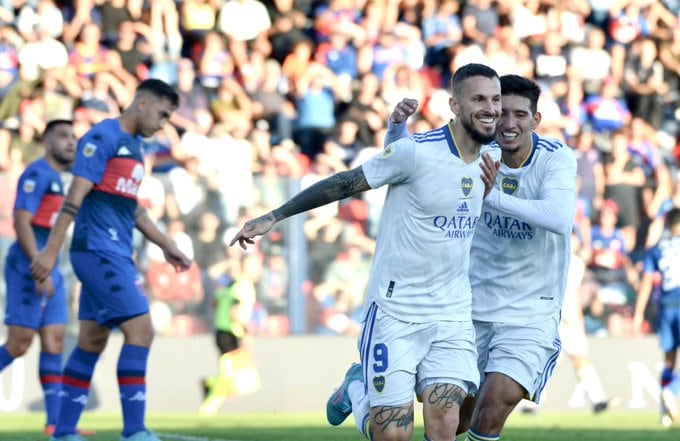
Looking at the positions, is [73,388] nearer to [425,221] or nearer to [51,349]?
[51,349]

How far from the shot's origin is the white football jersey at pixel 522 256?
8188 millimetres

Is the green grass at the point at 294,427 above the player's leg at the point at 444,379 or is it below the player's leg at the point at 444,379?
below

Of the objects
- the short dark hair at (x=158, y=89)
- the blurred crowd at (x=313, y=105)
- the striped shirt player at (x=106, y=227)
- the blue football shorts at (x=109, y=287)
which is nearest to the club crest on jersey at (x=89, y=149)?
the striped shirt player at (x=106, y=227)

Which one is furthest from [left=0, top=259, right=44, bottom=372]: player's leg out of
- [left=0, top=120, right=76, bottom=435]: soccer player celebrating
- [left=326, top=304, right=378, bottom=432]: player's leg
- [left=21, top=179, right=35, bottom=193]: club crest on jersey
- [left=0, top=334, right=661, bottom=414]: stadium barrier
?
[left=0, top=334, right=661, bottom=414]: stadium barrier

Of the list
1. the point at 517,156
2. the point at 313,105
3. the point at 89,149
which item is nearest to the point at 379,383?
the point at 517,156

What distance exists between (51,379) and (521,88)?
16.9 feet

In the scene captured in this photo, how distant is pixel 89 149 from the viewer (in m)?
9.37

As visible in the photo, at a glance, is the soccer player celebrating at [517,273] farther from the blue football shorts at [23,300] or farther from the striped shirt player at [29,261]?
the blue football shorts at [23,300]

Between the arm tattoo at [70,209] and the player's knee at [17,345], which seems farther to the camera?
the player's knee at [17,345]

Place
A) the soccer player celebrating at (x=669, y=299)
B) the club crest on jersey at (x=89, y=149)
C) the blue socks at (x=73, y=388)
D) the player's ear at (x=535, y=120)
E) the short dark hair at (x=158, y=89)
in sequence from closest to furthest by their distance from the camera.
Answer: the player's ear at (x=535, y=120)
the club crest on jersey at (x=89, y=149)
the short dark hair at (x=158, y=89)
the blue socks at (x=73, y=388)
the soccer player celebrating at (x=669, y=299)

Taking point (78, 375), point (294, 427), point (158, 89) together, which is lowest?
point (294, 427)

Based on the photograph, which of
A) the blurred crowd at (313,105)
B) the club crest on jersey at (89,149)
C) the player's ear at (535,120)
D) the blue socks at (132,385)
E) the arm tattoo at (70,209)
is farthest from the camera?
the blurred crowd at (313,105)

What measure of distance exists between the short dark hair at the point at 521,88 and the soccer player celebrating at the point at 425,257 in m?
0.74

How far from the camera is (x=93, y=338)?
9.73 meters
